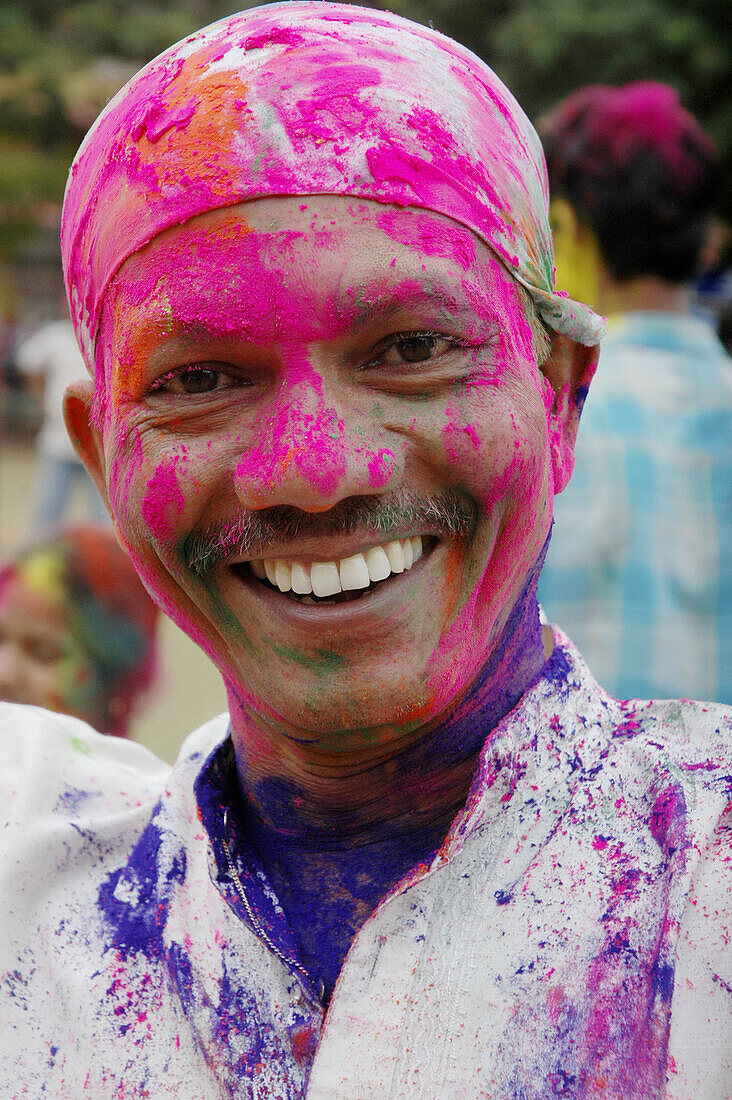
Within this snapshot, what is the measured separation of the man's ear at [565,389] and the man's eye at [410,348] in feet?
0.83

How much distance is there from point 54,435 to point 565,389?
5.74 metres

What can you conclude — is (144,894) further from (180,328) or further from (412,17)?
(412,17)

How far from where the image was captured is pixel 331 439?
147 centimetres

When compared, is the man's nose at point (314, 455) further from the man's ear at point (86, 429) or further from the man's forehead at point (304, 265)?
the man's ear at point (86, 429)

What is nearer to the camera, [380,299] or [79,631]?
[380,299]

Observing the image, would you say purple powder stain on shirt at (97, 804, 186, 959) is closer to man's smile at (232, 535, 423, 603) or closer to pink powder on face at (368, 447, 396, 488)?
man's smile at (232, 535, 423, 603)

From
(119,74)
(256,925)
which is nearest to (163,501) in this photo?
(256,925)

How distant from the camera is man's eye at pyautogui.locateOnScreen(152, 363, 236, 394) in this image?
157 centimetres

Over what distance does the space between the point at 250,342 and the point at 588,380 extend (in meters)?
0.59

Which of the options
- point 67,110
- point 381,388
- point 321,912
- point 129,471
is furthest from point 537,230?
point 67,110

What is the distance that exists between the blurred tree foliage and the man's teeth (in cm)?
1232

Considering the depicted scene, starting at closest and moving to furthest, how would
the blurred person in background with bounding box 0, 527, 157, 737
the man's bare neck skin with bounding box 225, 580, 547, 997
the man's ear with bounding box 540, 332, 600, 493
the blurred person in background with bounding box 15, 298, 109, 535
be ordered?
the man's bare neck skin with bounding box 225, 580, 547, 997 < the man's ear with bounding box 540, 332, 600, 493 < the blurred person in background with bounding box 0, 527, 157, 737 < the blurred person in background with bounding box 15, 298, 109, 535

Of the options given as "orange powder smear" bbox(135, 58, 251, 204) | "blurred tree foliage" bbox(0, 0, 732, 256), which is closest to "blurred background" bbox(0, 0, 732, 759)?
"blurred tree foliage" bbox(0, 0, 732, 256)

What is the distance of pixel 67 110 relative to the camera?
16656mm
